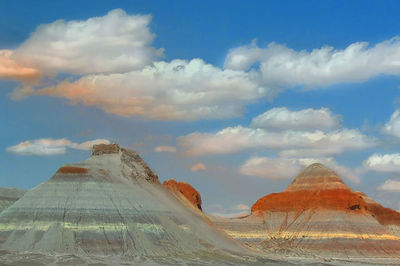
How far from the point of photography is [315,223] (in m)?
159

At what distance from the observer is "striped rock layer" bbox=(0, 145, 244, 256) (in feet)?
308

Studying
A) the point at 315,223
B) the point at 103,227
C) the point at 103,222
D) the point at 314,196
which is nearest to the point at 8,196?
the point at 314,196

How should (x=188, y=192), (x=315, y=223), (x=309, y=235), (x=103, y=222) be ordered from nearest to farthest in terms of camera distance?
(x=103, y=222)
(x=188, y=192)
(x=309, y=235)
(x=315, y=223)

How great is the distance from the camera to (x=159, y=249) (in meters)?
96.6

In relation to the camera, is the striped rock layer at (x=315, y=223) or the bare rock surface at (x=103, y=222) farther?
the striped rock layer at (x=315, y=223)

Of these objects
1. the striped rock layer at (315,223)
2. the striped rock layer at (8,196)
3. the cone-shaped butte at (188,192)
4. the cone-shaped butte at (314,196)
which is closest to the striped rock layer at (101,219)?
the cone-shaped butte at (188,192)

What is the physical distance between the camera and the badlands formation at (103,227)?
91.4m

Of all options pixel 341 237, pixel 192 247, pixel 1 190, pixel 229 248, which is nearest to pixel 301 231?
pixel 341 237

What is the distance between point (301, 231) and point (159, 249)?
71094 millimetres

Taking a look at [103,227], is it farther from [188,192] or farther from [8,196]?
[8,196]

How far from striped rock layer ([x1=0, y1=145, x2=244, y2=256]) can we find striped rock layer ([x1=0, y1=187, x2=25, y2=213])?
69759 millimetres

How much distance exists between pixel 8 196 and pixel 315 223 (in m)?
95.2

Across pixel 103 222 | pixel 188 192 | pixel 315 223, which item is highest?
pixel 188 192

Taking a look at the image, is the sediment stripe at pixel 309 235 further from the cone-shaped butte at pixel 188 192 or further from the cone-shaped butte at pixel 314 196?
the cone-shaped butte at pixel 188 192
